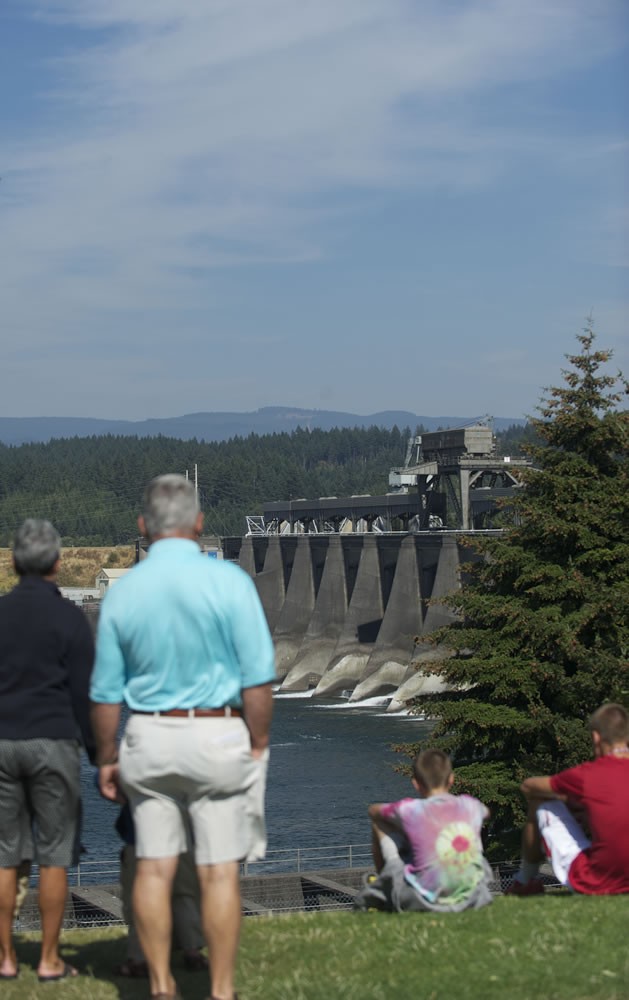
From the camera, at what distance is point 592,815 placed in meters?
7.40

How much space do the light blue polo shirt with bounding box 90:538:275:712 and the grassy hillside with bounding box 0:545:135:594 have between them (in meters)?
156

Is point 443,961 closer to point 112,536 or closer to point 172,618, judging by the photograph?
point 172,618

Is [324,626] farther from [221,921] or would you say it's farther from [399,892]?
[221,921]

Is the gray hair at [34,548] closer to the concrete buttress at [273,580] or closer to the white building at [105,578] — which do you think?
the concrete buttress at [273,580]

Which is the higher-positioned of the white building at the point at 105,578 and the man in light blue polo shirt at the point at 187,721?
the man in light blue polo shirt at the point at 187,721

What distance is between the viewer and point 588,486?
25328 millimetres

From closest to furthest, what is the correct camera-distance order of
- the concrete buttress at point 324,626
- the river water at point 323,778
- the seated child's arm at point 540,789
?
the seated child's arm at point 540,789
the river water at point 323,778
the concrete buttress at point 324,626

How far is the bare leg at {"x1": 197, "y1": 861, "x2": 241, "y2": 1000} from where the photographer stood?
5594 millimetres

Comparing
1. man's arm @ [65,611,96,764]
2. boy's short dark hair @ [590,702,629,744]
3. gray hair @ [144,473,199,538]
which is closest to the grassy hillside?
boy's short dark hair @ [590,702,629,744]

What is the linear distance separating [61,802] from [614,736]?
333 cm

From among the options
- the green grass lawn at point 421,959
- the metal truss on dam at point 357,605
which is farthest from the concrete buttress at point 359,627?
the green grass lawn at point 421,959

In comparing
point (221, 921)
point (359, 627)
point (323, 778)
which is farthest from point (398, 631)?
point (221, 921)

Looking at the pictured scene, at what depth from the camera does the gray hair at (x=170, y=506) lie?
589 centimetres

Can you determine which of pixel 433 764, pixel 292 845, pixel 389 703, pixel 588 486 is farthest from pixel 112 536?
pixel 433 764
